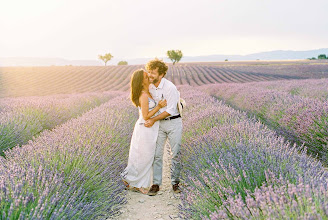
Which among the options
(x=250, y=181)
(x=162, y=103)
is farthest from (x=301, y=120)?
(x=250, y=181)

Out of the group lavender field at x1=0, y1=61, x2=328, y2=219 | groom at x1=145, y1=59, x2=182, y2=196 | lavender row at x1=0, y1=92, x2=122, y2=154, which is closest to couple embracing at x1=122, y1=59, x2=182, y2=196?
groom at x1=145, y1=59, x2=182, y2=196

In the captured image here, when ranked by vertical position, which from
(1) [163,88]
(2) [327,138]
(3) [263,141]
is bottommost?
(2) [327,138]

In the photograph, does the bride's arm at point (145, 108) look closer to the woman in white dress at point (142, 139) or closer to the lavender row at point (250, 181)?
the woman in white dress at point (142, 139)

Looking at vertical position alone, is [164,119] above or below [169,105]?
below

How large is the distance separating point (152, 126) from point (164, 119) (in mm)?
166

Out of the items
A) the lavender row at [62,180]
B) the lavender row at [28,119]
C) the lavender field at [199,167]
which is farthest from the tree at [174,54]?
the lavender row at [62,180]

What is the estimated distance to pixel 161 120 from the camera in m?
3.52

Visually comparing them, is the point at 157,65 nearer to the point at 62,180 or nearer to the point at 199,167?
the point at 199,167

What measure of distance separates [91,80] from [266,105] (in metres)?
20.9

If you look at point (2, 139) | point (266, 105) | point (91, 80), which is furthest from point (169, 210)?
point (91, 80)

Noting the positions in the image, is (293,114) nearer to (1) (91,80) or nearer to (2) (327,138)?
(2) (327,138)

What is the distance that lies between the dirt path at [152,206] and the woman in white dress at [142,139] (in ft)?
0.54

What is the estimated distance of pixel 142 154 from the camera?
350cm

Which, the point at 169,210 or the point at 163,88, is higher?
the point at 163,88
